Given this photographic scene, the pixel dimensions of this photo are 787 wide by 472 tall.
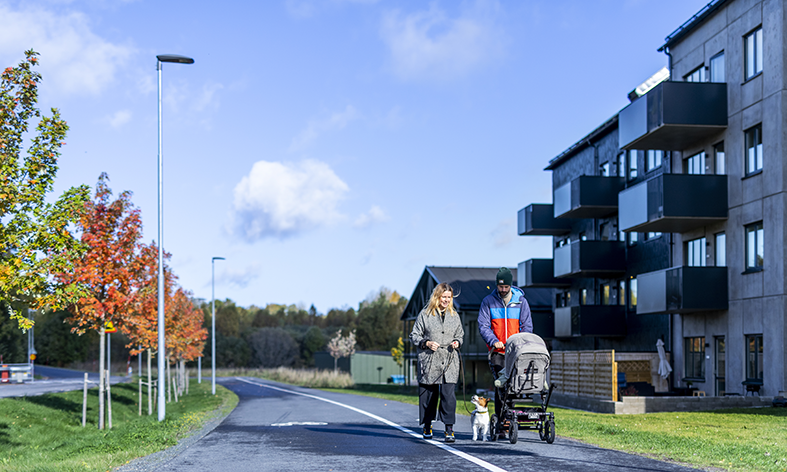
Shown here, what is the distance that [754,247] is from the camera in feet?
78.1

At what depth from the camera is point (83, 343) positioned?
103 metres

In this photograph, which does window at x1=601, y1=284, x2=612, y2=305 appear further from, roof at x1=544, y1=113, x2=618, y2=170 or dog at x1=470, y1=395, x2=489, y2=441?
dog at x1=470, y1=395, x2=489, y2=441

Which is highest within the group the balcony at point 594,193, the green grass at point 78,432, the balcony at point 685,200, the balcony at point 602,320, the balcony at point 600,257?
the balcony at point 594,193

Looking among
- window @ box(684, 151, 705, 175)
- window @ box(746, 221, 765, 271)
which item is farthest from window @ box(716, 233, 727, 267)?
window @ box(684, 151, 705, 175)

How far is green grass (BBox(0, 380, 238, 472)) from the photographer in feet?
33.6

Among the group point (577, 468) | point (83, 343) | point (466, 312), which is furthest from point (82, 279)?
point (83, 343)

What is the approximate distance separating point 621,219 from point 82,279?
1779 cm

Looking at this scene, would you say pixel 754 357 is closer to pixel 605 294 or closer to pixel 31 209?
pixel 605 294

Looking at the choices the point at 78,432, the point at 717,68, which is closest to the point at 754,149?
the point at 717,68

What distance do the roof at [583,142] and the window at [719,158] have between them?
30.5ft

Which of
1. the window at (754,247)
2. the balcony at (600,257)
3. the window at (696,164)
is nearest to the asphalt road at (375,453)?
the window at (754,247)

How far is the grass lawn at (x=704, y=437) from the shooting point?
9.02m

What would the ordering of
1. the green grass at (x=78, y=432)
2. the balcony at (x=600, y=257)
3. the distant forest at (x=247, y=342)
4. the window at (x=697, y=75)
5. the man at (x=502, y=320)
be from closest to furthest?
the man at (x=502, y=320)
the green grass at (x=78, y=432)
the window at (x=697, y=75)
the balcony at (x=600, y=257)
the distant forest at (x=247, y=342)

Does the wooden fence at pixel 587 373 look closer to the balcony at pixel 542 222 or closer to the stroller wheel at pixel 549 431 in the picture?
the stroller wheel at pixel 549 431
